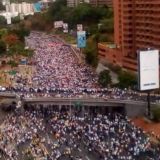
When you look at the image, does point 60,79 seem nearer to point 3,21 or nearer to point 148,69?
point 148,69

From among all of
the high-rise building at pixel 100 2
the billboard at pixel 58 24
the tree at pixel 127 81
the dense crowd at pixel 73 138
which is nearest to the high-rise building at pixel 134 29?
the tree at pixel 127 81

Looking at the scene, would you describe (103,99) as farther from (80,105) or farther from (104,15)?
(104,15)

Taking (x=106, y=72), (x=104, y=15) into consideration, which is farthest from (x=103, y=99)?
(x=104, y=15)

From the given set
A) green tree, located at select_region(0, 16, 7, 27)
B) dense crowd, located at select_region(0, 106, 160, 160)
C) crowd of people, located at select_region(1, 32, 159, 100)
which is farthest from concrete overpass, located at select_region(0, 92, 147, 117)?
green tree, located at select_region(0, 16, 7, 27)

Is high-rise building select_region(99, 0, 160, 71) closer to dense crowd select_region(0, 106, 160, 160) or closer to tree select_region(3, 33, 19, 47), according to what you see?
dense crowd select_region(0, 106, 160, 160)

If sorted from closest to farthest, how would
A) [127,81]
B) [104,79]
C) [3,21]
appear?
[127,81]
[104,79]
[3,21]

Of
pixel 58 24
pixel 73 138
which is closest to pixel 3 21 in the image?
pixel 58 24

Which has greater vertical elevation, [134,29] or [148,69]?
[134,29]
